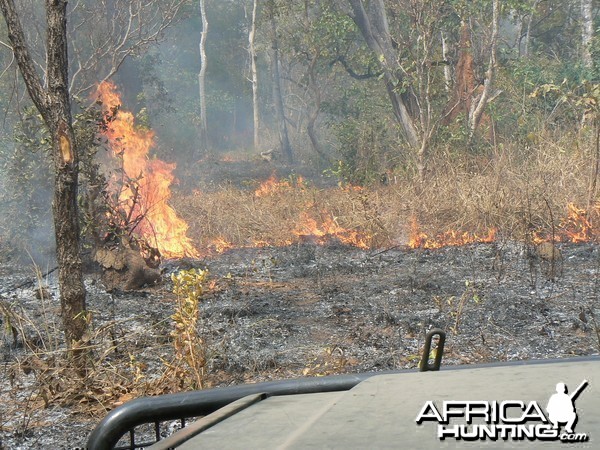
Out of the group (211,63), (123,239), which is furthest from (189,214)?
(211,63)

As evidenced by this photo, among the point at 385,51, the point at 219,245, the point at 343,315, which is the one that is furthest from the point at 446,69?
the point at 343,315

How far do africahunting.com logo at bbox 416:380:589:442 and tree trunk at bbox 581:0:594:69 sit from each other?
728 inches

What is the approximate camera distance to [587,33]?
19.2 metres

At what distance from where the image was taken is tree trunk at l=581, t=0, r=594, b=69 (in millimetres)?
18375

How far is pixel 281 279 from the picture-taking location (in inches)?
377

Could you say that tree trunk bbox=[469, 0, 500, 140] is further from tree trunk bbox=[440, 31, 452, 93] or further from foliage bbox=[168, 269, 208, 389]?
foliage bbox=[168, 269, 208, 389]

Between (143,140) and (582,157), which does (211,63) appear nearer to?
(143,140)

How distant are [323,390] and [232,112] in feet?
144

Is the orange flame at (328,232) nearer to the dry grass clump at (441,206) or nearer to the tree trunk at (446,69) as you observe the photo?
the dry grass clump at (441,206)

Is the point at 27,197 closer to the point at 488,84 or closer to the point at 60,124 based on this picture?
the point at 488,84

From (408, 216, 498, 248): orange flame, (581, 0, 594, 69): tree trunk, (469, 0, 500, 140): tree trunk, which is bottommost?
(408, 216, 498, 248): orange flame

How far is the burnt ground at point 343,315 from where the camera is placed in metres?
5.63

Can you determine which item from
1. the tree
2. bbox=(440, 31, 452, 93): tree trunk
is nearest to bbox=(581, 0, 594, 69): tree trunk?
bbox=(440, 31, 452, 93): tree trunk

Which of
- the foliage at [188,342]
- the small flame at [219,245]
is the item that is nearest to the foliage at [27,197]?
the small flame at [219,245]
